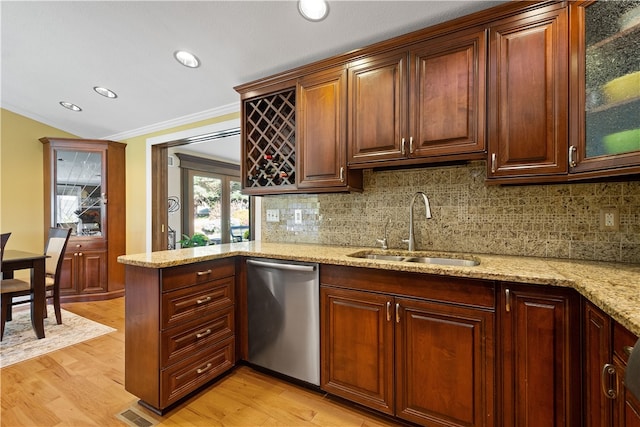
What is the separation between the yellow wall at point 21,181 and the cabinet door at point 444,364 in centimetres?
498

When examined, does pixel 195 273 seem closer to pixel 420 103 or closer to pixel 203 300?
pixel 203 300

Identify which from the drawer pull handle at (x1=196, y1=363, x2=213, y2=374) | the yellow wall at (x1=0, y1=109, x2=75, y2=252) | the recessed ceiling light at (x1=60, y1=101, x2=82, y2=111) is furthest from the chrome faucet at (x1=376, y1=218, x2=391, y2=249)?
the yellow wall at (x1=0, y1=109, x2=75, y2=252)

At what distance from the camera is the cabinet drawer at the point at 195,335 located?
1.69m

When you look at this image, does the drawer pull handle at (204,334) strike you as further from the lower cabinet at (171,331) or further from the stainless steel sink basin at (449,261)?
the stainless steel sink basin at (449,261)

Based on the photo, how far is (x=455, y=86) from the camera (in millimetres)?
1712

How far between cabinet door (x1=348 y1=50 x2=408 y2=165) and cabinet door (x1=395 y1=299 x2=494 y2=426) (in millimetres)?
996

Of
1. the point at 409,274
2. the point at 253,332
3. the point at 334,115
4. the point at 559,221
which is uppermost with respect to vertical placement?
the point at 334,115

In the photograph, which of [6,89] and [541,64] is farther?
[6,89]

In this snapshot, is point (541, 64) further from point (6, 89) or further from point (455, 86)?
point (6, 89)

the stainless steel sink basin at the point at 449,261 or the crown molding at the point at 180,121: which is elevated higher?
the crown molding at the point at 180,121

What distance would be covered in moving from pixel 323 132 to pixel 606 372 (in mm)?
1903

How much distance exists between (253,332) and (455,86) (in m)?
2.12

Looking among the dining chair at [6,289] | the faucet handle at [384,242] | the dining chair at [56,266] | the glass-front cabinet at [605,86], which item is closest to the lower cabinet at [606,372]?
the glass-front cabinet at [605,86]

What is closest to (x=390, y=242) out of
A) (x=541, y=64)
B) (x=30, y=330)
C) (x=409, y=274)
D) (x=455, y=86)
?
(x=409, y=274)
